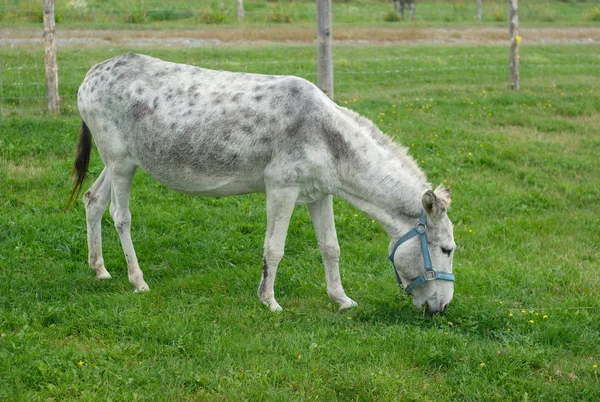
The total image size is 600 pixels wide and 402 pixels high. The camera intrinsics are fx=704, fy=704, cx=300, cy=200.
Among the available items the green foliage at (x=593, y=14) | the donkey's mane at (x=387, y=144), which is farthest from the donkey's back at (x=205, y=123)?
the green foliage at (x=593, y=14)

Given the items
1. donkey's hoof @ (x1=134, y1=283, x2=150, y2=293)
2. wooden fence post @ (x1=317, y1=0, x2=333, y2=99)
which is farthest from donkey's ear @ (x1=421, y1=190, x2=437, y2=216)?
wooden fence post @ (x1=317, y1=0, x2=333, y2=99)

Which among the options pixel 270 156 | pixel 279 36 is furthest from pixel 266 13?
pixel 270 156

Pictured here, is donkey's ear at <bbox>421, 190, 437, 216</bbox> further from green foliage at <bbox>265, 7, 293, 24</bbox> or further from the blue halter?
green foliage at <bbox>265, 7, 293, 24</bbox>

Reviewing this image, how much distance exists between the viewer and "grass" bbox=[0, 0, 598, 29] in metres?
15.8

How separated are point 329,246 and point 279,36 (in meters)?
11.6

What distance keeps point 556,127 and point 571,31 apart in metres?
13.9

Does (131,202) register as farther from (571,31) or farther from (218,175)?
(571,31)

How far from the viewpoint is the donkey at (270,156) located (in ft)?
18.3

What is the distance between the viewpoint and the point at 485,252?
7.27 m

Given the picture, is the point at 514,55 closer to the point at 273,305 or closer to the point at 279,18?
the point at 279,18

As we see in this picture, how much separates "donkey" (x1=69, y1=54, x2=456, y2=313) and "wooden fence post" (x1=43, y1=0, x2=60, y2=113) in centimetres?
443

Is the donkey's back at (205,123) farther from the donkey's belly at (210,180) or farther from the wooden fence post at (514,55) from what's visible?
the wooden fence post at (514,55)

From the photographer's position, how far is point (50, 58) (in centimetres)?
1042

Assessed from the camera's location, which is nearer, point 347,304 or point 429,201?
point 429,201
